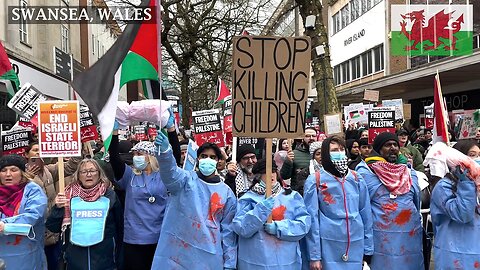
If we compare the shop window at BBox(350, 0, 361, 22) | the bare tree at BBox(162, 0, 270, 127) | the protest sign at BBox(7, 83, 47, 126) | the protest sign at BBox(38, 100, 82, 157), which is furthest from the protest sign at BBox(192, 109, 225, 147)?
the shop window at BBox(350, 0, 361, 22)

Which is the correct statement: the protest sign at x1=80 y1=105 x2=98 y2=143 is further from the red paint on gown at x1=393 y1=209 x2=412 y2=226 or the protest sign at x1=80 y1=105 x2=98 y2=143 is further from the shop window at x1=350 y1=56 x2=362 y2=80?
the shop window at x1=350 y1=56 x2=362 y2=80

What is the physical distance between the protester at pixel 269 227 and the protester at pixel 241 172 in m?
0.66

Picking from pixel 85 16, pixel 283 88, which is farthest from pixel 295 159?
pixel 85 16

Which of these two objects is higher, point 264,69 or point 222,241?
point 264,69

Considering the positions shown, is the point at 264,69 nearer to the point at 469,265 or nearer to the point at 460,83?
the point at 469,265

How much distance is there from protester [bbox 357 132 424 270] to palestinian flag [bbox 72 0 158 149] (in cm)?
220

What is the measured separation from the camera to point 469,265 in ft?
14.5

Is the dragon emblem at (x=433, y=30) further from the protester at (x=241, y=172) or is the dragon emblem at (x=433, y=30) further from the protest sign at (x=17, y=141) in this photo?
the protest sign at (x=17, y=141)

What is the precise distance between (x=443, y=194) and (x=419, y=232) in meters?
0.56

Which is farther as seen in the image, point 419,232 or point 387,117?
point 387,117

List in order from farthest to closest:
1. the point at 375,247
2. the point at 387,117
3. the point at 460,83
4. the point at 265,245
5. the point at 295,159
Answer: the point at 460,83 → the point at 387,117 → the point at 295,159 → the point at 375,247 → the point at 265,245

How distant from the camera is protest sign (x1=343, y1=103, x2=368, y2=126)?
42.3 ft

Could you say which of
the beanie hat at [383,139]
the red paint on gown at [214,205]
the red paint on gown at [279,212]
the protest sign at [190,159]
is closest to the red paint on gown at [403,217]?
the beanie hat at [383,139]

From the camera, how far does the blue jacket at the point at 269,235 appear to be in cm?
413
